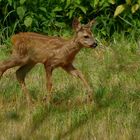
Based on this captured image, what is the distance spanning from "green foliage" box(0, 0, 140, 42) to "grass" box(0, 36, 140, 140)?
1.16m

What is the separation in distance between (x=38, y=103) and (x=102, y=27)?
333 centimetres

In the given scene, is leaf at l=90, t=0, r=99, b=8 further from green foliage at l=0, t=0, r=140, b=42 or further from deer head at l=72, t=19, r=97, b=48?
deer head at l=72, t=19, r=97, b=48

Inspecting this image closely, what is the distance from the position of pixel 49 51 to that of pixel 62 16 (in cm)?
288

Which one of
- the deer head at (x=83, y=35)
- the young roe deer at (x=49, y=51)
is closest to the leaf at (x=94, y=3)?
the young roe deer at (x=49, y=51)

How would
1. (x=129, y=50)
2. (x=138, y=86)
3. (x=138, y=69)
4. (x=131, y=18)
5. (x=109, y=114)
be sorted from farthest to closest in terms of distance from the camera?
(x=131, y=18), (x=129, y=50), (x=138, y=69), (x=138, y=86), (x=109, y=114)

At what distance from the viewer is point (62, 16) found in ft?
41.1

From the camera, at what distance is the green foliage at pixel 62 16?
12.1m

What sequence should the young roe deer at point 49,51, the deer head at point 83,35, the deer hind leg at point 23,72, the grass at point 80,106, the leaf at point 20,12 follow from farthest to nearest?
the leaf at point 20,12 < the deer hind leg at point 23,72 < the young roe deer at point 49,51 < the deer head at point 83,35 < the grass at point 80,106

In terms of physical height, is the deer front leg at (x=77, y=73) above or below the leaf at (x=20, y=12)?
below

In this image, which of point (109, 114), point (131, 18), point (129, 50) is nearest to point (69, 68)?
point (109, 114)

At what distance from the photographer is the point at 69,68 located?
31.9ft

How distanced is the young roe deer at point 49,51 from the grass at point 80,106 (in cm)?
21

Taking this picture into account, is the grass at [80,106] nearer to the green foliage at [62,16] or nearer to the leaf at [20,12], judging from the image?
the green foliage at [62,16]

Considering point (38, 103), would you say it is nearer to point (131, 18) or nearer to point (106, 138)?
point (106, 138)
